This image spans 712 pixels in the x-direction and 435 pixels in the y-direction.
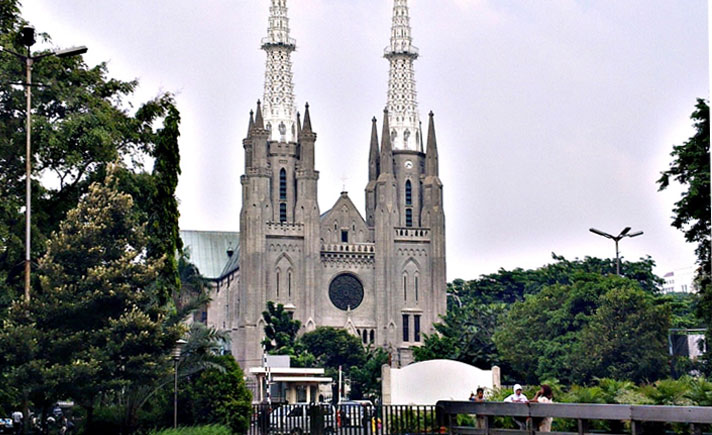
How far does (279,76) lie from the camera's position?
120 m

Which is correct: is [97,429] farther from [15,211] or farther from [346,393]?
[346,393]

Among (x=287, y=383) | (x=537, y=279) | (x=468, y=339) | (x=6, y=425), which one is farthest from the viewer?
(x=537, y=279)

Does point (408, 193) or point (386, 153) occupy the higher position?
point (386, 153)

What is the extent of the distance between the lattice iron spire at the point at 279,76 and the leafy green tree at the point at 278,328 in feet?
65.3

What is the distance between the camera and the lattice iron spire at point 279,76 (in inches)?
4621

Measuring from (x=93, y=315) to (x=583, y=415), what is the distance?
55.0 ft

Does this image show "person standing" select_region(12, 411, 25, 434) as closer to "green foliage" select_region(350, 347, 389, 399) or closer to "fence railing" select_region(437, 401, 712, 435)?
"fence railing" select_region(437, 401, 712, 435)

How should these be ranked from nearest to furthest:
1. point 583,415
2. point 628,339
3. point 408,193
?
point 583,415
point 628,339
point 408,193

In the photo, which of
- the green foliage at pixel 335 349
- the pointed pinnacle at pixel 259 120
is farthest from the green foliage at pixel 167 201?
the pointed pinnacle at pixel 259 120

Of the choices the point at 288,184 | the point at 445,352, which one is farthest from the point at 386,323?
the point at 445,352

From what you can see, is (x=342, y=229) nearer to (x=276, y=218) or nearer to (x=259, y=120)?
(x=276, y=218)

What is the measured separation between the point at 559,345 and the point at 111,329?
37.8 m

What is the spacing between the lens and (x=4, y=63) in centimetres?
3450

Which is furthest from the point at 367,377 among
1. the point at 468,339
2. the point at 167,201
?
the point at 167,201
